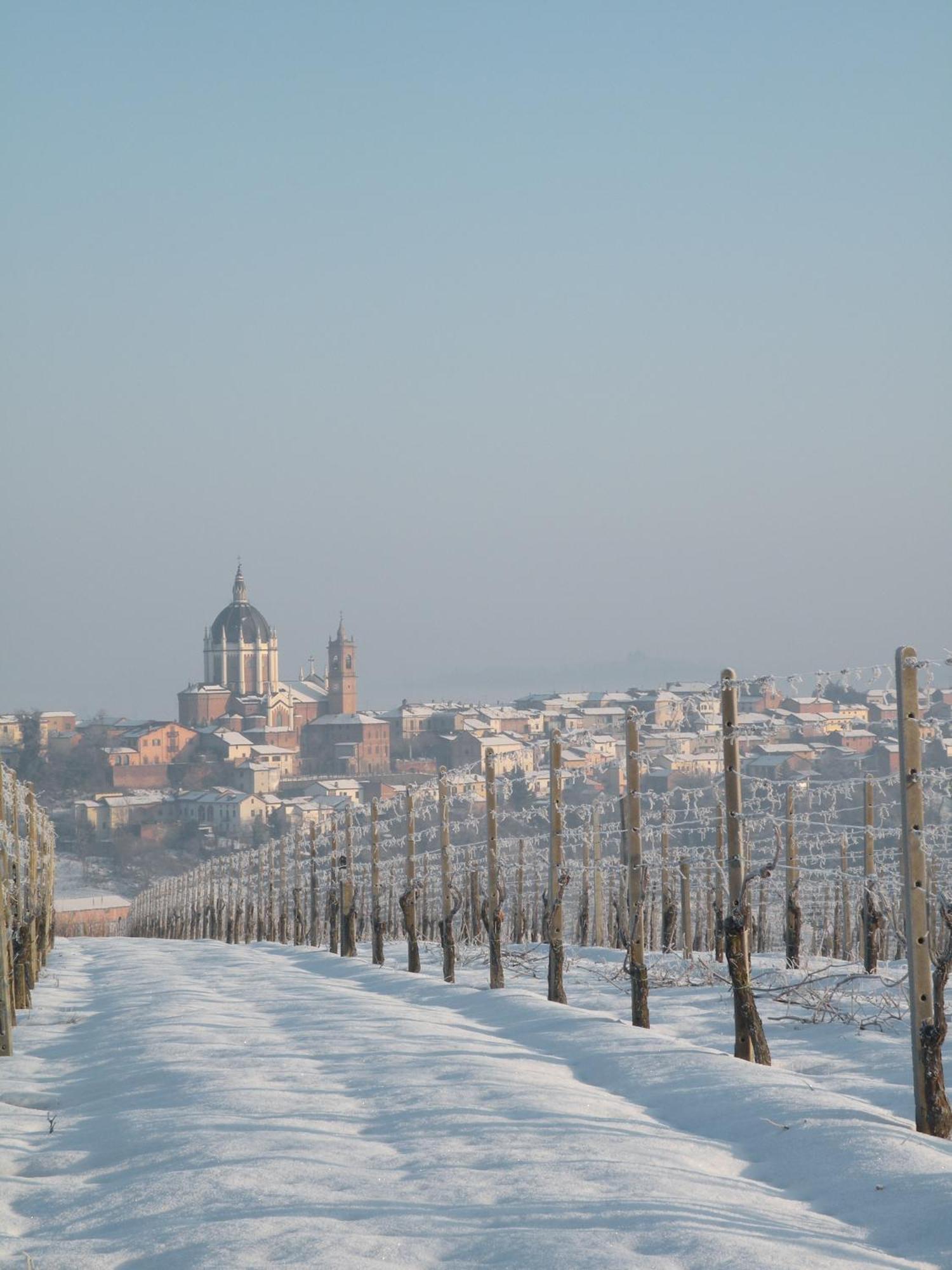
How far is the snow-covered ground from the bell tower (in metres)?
129

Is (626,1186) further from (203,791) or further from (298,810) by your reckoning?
(203,791)

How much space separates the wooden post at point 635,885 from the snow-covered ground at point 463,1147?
0.73 ft

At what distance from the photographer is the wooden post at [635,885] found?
8594 mm

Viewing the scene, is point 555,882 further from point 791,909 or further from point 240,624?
point 240,624

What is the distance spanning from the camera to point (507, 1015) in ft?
30.5

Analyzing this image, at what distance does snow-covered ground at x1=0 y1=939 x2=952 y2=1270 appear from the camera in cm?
417

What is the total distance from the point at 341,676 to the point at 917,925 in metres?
134

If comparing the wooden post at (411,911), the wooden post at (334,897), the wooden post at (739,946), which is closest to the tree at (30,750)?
the wooden post at (334,897)

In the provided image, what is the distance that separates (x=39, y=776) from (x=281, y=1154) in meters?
96.3

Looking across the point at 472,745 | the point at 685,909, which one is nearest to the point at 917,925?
the point at 685,909

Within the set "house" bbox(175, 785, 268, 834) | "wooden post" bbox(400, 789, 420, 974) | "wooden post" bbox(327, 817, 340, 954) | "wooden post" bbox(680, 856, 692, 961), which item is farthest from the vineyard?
"house" bbox(175, 785, 268, 834)

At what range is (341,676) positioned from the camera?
13888 centimetres

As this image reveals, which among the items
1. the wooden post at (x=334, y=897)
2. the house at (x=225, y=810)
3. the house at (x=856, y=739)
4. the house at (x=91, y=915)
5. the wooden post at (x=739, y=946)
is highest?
the house at (x=856, y=739)

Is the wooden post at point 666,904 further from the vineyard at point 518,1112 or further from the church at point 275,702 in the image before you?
the church at point 275,702
